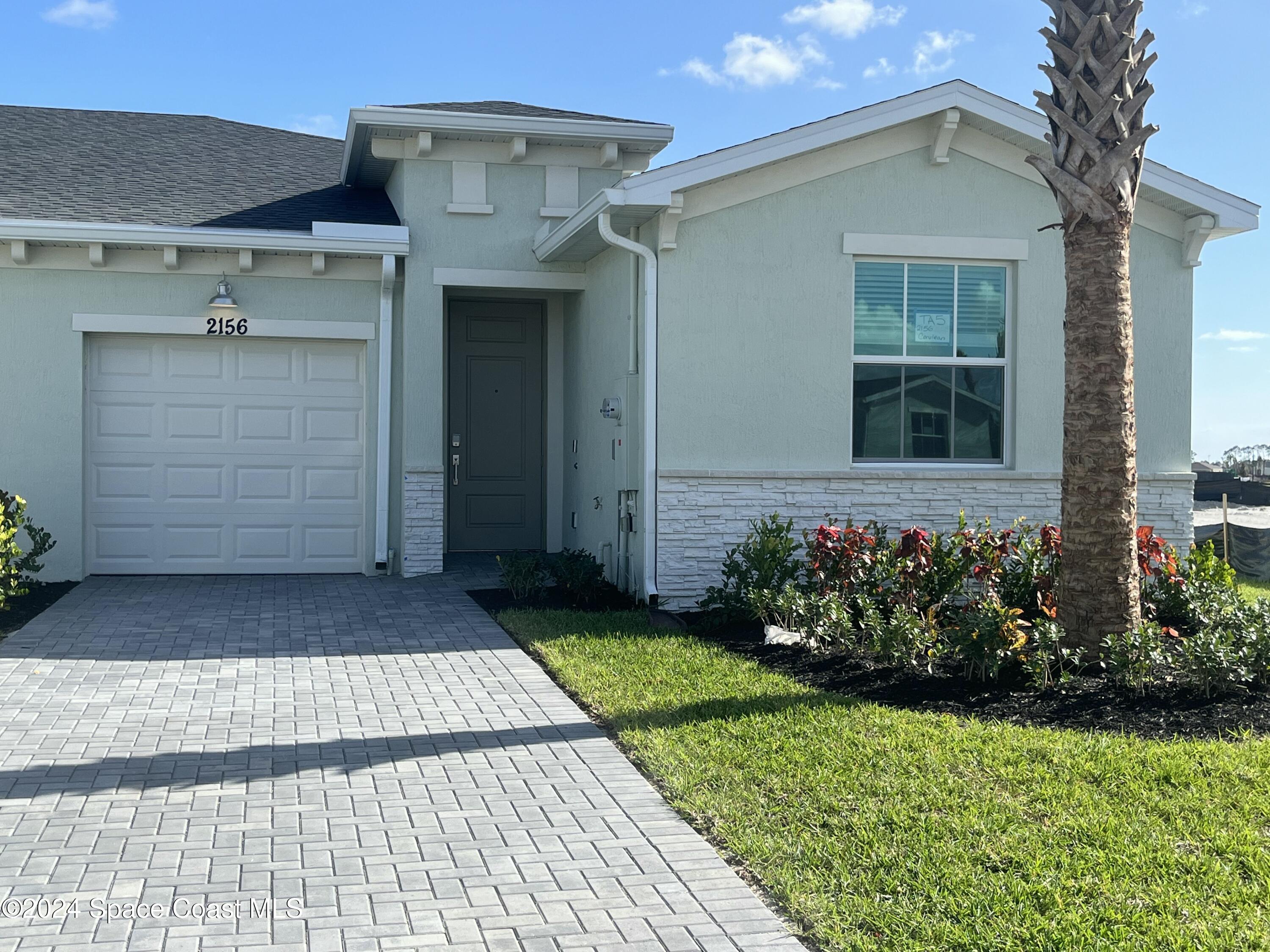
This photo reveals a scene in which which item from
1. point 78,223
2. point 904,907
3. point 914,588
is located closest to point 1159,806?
point 904,907

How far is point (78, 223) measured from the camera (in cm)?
1115

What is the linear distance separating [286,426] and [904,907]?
963 centimetres

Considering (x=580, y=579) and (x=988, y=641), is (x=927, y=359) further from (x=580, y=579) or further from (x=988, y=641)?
(x=988, y=641)

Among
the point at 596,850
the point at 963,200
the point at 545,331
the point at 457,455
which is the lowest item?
the point at 596,850

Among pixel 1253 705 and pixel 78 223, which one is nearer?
pixel 1253 705

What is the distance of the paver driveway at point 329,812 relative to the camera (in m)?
3.85

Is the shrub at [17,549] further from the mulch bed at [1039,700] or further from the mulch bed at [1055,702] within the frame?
the mulch bed at [1055,702]

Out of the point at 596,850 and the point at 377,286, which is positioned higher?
the point at 377,286

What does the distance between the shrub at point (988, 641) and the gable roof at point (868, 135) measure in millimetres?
3969

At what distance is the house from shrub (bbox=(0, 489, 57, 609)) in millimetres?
458

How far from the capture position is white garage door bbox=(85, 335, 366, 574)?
39.0 feet

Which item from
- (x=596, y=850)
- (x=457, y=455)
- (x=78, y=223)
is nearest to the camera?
(x=596, y=850)

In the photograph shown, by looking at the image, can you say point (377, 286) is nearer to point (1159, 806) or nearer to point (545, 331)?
point (545, 331)

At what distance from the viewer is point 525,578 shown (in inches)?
409
